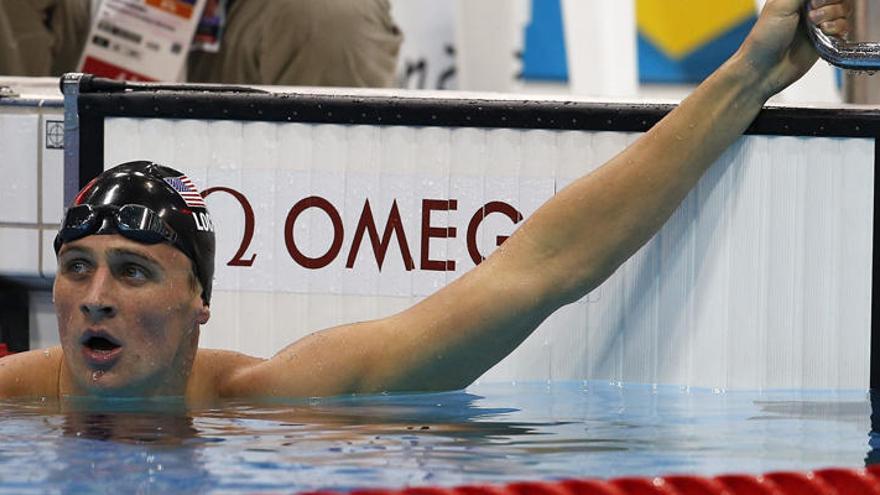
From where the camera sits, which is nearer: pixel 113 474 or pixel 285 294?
pixel 113 474

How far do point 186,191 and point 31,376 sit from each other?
436mm

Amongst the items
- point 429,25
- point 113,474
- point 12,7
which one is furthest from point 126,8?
point 429,25

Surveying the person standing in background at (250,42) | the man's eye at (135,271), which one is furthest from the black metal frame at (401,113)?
the person standing in background at (250,42)

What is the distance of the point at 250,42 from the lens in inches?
172

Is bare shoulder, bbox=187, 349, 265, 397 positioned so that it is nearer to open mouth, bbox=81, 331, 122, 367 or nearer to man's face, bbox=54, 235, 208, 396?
man's face, bbox=54, 235, 208, 396

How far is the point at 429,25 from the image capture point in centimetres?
729

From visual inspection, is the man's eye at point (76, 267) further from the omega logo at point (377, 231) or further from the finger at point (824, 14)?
the finger at point (824, 14)

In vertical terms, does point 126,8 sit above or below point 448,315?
above

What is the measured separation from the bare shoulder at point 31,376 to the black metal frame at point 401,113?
50 cm

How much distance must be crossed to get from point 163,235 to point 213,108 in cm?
59

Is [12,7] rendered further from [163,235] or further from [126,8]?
[163,235]

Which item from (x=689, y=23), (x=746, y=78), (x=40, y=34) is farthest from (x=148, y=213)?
(x=689, y=23)

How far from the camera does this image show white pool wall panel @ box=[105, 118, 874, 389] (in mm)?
3104

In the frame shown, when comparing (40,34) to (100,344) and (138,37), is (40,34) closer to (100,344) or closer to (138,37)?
(138,37)
